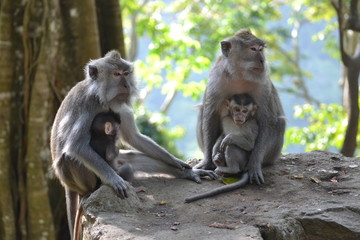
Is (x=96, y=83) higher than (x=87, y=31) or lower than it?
lower

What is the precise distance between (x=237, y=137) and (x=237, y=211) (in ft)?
3.39

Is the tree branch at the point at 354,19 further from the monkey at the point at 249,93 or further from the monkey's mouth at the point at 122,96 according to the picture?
the monkey's mouth at the point at 122,96

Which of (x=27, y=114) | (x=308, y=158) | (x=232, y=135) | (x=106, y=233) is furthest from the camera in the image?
(x=27, y=114)

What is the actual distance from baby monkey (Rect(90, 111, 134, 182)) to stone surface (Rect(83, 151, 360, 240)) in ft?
1.34

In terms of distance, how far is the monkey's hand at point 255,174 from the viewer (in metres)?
5.73

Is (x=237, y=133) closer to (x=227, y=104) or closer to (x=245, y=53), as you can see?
(x=227, y=104)

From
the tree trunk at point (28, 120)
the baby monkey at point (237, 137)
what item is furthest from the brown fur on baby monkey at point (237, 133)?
the tree trunk at point (28, 120)

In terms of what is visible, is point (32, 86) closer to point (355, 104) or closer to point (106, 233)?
point (106, 233)

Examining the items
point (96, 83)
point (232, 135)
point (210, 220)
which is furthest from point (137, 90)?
point (210, 220)

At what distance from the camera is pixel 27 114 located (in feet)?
23.9

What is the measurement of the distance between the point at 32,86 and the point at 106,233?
3.32 meters

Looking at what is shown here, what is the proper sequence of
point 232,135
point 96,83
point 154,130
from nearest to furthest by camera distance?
point 96,83, point 232,135, point 154,130

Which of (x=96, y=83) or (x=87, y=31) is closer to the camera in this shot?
(x=96, y=83)

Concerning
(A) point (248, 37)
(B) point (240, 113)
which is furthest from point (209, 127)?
(A) point (248, 37)
